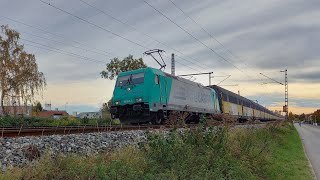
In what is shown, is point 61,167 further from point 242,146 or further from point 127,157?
point 242,146

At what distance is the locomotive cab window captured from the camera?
21078mm

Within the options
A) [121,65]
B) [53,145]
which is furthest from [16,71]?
[53,145]

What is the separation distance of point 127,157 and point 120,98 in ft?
42.0

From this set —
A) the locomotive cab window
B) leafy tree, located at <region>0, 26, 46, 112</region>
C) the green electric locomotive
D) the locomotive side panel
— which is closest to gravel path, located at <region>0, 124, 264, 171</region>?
the green electric locomotive

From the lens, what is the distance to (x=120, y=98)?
21.2 metres

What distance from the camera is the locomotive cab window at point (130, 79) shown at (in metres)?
21.1

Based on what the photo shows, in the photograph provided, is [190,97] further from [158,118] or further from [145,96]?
[145,96]

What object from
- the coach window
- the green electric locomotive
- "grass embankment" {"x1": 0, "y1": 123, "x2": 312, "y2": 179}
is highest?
the coach window

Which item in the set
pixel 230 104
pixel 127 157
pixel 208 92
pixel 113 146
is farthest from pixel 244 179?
pixel 230 104

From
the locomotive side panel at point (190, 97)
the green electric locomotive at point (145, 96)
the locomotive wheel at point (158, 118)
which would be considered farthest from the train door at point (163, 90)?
the locomotive wheel at point (158, 118)

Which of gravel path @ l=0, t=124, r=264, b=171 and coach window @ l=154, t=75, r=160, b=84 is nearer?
gravel path @ l=0, t=124, r=264, b=171

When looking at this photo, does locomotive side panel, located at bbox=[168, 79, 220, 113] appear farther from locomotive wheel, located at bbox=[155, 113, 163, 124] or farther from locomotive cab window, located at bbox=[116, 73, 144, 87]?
locomotive cab window, located at bbox=[116, 73, 144, 87]

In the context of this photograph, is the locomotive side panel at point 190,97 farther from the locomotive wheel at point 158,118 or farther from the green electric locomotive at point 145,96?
the locomotive wheel at point 158,118

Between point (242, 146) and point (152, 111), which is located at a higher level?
point (152, 111)
